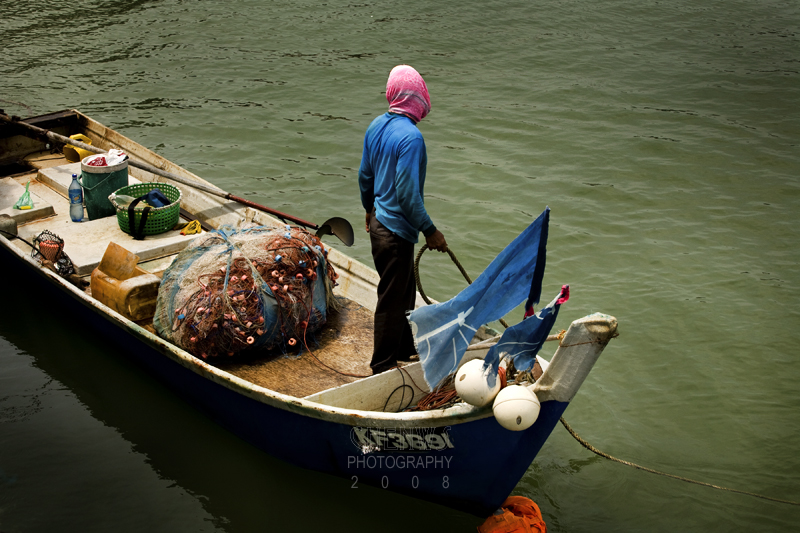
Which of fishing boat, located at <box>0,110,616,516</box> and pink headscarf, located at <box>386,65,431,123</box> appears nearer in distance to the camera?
fishing boat, located at <box>0,110,616,516</box>

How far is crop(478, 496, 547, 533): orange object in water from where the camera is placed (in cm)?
398

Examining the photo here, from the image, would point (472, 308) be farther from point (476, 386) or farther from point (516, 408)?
point (516, 408)

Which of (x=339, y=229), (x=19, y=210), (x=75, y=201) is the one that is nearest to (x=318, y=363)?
(x=339, y=229)

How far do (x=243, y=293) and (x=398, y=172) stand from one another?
1.54 metres

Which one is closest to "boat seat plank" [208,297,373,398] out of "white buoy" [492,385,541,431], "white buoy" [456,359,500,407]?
"white buoy" [456,359,500,407]

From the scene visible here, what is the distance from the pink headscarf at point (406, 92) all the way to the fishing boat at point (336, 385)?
5.27 feet

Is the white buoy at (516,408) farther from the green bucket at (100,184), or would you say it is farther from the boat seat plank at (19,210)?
the boat seat plank at (19,210)

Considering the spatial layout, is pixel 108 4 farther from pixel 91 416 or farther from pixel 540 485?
pixel 540 485

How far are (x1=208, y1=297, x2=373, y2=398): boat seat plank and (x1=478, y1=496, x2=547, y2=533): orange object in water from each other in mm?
1386

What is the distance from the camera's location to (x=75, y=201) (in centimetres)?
659

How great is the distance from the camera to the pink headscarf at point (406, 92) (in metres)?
4.09

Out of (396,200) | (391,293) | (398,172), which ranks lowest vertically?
(391,293)

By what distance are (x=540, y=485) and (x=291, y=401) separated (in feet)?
6.50

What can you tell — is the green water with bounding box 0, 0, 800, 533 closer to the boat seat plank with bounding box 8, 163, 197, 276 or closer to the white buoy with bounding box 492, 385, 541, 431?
the boat seat plank with bounding box 8, 163, 197, 276
